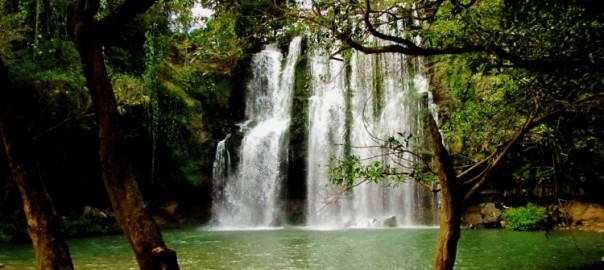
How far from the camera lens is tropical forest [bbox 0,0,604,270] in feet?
14.6

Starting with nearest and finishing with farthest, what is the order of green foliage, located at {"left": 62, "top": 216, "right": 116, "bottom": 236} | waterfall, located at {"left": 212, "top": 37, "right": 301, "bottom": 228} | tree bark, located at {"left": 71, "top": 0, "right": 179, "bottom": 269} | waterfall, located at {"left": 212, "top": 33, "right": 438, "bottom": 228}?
tree bark, located at {"left": 71, "top": 0, "right": 179, "bottom": 269}, green foliage, located at {"left": 62, "top": 216, "right": 116, "bottom": 236}, waterfall, located at {"left": 212, "top": 33, "right": 438, "bottom": 228}, waterfall, located at {"left": 212, "top": 37, "right": 301, "bottom": 228}

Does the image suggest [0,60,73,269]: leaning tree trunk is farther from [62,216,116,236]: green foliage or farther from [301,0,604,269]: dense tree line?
[62,216,116,236]: green foliage

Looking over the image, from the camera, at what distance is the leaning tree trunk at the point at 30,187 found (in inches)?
173

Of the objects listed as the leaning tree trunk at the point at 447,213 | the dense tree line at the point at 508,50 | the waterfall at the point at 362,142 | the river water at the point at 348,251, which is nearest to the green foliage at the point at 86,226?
the river water at the point at 348,251

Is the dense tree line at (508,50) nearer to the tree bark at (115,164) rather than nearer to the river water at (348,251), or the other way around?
the tree bark at (115,164)

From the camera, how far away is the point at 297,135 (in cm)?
2408

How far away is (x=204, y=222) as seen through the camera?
77.6 ft

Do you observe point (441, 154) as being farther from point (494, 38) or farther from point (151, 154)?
point (151, 154)

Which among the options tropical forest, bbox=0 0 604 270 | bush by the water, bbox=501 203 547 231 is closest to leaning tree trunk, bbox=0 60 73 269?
tropical forest, bbox=0 0 604 270

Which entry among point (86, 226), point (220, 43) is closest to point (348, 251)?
point (220, 43)

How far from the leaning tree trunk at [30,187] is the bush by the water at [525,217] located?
16570 millimetres

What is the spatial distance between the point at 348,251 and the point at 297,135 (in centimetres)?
1179

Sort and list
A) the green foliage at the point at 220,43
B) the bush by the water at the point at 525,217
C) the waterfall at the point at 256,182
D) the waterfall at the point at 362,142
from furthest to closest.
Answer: the waterfall at the point at 256,182 < the waterfall at the point at 362,142 < the bush by the water at the point at 525,217 < the green foliage at the point at 220,43

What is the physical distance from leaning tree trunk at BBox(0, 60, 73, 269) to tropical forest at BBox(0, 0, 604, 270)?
17 mm
